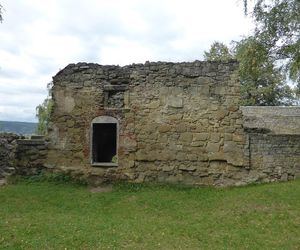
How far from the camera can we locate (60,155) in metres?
12.3

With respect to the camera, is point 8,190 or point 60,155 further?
point 60,155

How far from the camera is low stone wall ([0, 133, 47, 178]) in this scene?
40.3ft

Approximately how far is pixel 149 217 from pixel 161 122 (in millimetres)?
3835

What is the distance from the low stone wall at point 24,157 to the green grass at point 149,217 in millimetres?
745

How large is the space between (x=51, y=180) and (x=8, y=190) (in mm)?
1429

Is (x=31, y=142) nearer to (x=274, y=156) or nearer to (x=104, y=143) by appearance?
(x=104, y=143)

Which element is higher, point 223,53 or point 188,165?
point 223,53

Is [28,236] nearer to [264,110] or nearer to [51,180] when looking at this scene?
[51,180]

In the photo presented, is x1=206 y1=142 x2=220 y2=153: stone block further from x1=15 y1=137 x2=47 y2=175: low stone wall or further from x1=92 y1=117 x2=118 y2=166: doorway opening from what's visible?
x1=15 y1=137 x2=47 y2=175: low stone wall

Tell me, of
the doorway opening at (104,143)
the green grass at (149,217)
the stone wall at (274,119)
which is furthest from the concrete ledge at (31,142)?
the stone wall at (274,119)

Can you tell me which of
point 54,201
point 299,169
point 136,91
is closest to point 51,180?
point 54,201

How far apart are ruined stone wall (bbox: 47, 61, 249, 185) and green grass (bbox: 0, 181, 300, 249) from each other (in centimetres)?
64

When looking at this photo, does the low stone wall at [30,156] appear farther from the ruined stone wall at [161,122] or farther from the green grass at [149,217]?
the green grass at [149,217]

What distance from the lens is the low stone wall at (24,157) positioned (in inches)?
484
